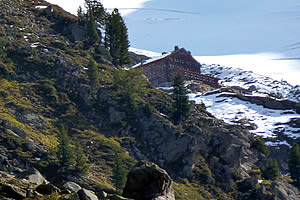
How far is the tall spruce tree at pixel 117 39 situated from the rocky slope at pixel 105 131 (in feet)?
24.9

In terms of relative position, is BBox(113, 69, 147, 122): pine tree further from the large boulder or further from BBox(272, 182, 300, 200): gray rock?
the large boulder

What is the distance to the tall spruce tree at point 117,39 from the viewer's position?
9988 centimetres

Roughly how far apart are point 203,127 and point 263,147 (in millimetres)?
15363

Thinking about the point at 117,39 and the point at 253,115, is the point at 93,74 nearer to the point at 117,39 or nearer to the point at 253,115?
the point at 117,39

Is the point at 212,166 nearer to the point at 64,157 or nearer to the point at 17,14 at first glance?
the point at 64,157

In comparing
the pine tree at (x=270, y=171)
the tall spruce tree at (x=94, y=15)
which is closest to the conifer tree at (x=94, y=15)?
the tall spruce tree at (x=94, y=15)

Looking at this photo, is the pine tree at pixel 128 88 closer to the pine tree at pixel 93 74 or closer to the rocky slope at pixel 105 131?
the rocky slope at pixel 105 131

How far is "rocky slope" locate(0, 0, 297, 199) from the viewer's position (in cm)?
5666

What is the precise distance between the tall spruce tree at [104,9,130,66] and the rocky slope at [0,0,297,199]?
7.57 metres

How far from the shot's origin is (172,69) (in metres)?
139

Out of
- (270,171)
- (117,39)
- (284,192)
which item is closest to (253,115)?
(270,171)

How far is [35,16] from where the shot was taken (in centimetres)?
10875

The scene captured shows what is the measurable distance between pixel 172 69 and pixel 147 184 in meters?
116

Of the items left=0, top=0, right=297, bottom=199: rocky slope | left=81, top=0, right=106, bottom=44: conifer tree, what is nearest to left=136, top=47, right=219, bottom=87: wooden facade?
left=81, top=0, right=106, bottom=44: conifer tree
